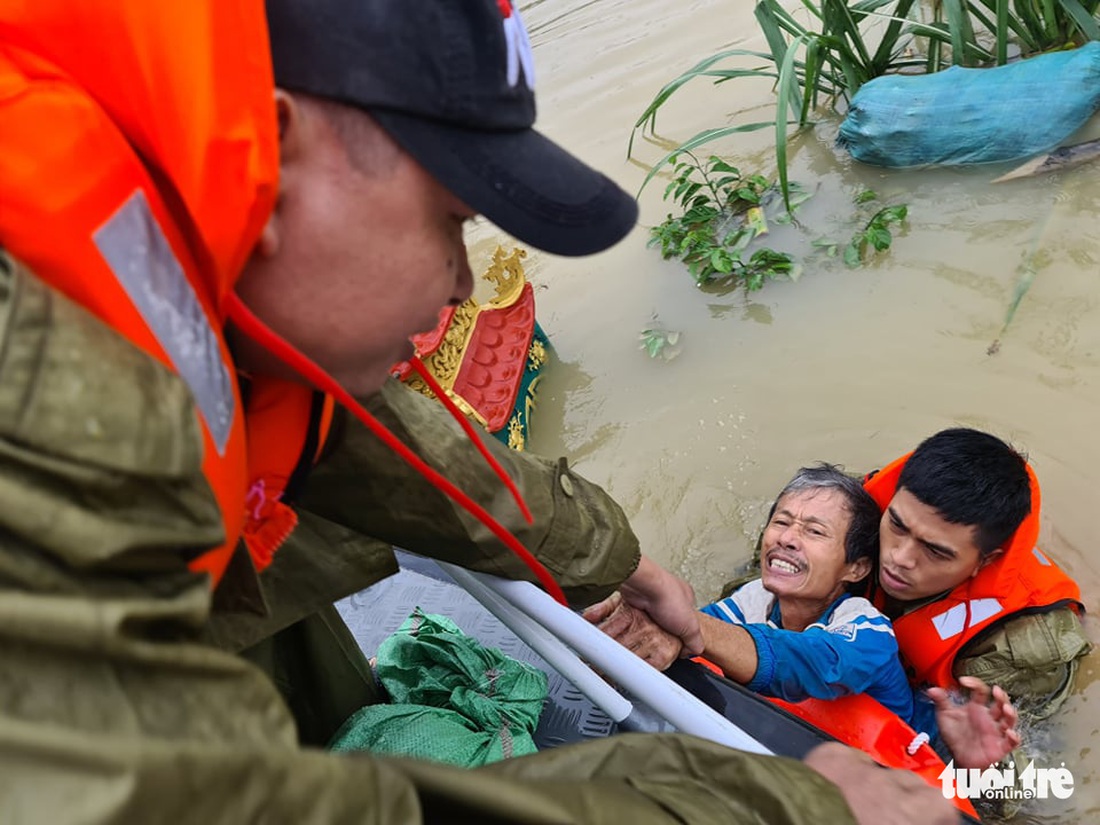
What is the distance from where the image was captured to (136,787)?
448 mm

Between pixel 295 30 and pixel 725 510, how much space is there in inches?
93.3

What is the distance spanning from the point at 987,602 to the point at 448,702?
1.33 m

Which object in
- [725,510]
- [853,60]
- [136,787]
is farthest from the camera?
[853,60]

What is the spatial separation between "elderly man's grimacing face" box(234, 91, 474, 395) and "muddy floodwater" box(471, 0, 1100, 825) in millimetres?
2060

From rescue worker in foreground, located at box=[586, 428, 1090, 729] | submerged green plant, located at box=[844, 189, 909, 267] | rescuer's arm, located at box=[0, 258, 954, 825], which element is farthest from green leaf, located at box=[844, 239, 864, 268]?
rescuer's arm, located at box=[0, 258, 954, 825]

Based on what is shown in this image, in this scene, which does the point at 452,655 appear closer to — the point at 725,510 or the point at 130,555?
the point at 130,555

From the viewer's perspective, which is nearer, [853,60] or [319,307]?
[319,307]

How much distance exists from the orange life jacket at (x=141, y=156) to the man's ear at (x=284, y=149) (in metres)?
0.03

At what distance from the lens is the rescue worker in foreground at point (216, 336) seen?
481 millimetres

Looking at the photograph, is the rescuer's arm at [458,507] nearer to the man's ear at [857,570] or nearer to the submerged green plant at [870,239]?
the man's ear at [857,570]

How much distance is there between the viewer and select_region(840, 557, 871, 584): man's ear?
2139mm

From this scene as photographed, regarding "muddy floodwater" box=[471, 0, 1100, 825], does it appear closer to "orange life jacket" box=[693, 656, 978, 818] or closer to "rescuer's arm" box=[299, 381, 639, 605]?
"orange life jacket" box=[693, 656, 978, 818]

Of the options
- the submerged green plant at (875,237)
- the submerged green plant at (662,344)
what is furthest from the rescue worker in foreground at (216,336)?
the submerged green plant at (875,237)

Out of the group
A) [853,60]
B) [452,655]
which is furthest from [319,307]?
[853,60]
